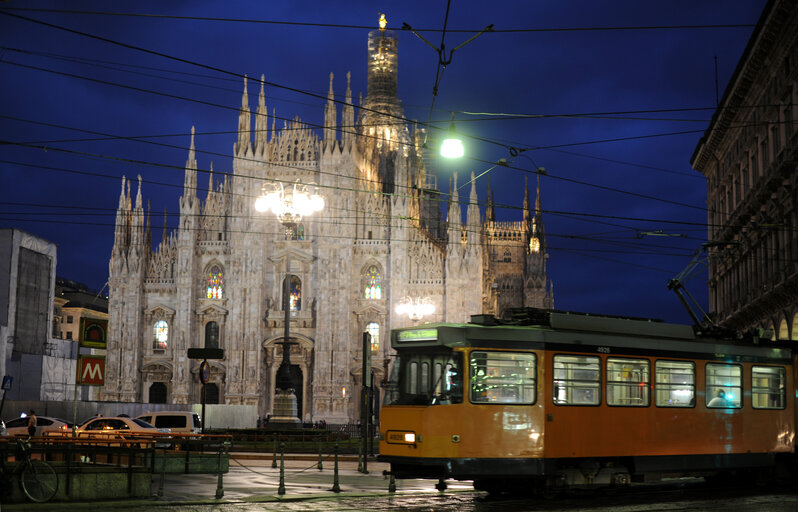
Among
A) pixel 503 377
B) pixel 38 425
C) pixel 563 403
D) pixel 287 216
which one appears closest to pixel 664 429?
pixel 563 403

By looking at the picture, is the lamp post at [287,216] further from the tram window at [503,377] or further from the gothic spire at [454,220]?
the tram window at [503,377]

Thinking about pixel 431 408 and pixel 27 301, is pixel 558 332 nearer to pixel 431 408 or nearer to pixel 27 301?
pixel 431 408

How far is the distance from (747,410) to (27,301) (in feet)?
126

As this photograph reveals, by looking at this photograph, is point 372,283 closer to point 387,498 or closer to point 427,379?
point 387,498

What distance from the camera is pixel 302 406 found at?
190 feet

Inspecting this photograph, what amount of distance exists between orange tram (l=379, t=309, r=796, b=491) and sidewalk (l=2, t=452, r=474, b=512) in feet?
5.18

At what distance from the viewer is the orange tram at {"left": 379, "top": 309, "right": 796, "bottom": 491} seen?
1487cm

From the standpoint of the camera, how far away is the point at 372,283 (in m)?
58.2

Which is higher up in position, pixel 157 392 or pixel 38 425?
pixel 157 392

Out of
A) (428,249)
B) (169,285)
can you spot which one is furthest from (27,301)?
(428,249)

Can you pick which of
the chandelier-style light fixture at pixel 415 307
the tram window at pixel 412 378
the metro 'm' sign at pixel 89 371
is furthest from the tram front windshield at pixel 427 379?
the chandelier-style light fixture at pixel 415 307

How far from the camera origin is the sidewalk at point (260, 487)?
1370 centimetres

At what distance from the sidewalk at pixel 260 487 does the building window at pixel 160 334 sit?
3857 centimetres

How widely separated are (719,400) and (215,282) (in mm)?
46032
